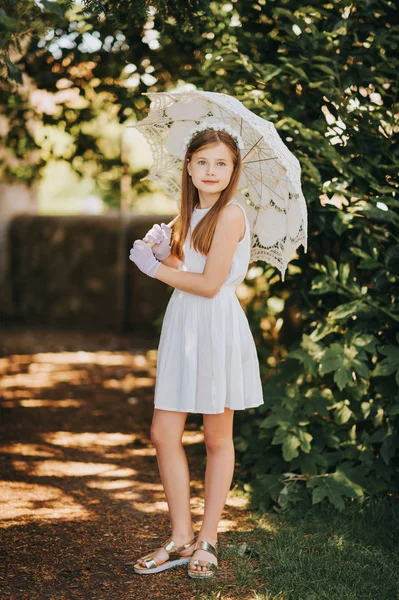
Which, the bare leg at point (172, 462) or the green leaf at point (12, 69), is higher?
the green leaf at point (12, 69)

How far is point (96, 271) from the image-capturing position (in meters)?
10.8

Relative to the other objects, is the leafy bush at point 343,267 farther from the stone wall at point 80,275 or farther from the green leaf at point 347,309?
the stone wall at point 80,275

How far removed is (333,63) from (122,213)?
6.96m

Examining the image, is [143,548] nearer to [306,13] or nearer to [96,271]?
[306,13]

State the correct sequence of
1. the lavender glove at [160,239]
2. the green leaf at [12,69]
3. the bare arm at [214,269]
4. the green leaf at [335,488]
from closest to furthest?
1. the green leaf at [12,69]
2. the bare arm at [214,269]
3. the lavender glove at [160,239]
4. the green leaf at [335,488]

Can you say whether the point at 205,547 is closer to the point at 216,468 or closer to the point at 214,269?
the point at 216,468

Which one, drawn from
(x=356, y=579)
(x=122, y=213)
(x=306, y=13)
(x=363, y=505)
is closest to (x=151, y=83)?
(x=306, y=13)

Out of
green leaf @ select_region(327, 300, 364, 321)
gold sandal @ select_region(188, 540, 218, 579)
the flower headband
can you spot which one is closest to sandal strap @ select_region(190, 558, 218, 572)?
gold sandal @ select_region(188, 540, 218, 579)

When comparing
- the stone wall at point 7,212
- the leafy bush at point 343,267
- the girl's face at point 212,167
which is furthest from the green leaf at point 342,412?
the stone wall at point 7,212

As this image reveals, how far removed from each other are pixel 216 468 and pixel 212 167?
1.27 metres

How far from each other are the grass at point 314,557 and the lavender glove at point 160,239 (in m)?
1.37

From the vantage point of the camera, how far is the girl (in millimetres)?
3234

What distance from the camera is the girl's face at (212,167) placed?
324 centimetres

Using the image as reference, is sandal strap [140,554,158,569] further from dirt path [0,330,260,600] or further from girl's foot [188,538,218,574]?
girl's foot [188,538,218,574]
